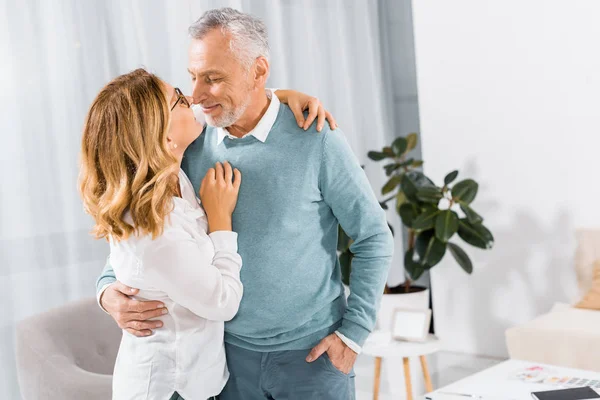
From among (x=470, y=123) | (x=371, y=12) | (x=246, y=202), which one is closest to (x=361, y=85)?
(x=371, y=12)

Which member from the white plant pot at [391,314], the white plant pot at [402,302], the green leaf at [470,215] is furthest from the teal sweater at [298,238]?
the white plant pot at [402,302]

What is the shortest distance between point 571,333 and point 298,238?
7.04ft

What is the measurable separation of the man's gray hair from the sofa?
234cm

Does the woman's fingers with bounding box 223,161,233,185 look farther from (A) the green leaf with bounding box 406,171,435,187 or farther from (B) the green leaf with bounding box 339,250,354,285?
(A) the green leaf with bounding box 406,171,435,187

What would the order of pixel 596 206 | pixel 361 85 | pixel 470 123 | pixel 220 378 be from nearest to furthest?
pixel 220 378
pixel 596 206
pixel 470 123
pixel 361 85

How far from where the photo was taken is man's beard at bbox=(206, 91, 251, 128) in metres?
1.76

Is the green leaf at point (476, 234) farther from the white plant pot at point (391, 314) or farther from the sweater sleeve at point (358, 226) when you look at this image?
the sweater sleeve at point (358, 226)

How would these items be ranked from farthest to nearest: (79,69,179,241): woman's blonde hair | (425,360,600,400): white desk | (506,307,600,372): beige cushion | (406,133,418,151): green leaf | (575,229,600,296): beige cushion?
(406,133,418,151): green leaf, (575,229,600,296): beige cushion, (506,307,600,372): beige cushion, (425,360,600,400): white desk, (79,69,179,241): woman's blonde hair

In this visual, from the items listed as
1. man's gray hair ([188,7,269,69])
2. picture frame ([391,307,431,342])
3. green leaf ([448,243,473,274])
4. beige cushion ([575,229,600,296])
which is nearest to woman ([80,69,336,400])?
man's gray hair ([188,7,269,69])

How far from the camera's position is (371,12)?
5004 mm

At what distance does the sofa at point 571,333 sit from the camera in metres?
3.34

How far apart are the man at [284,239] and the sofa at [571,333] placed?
1.96 metres

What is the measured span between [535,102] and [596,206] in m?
0.67

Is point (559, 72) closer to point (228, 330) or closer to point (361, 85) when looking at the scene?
point (361, 85)
